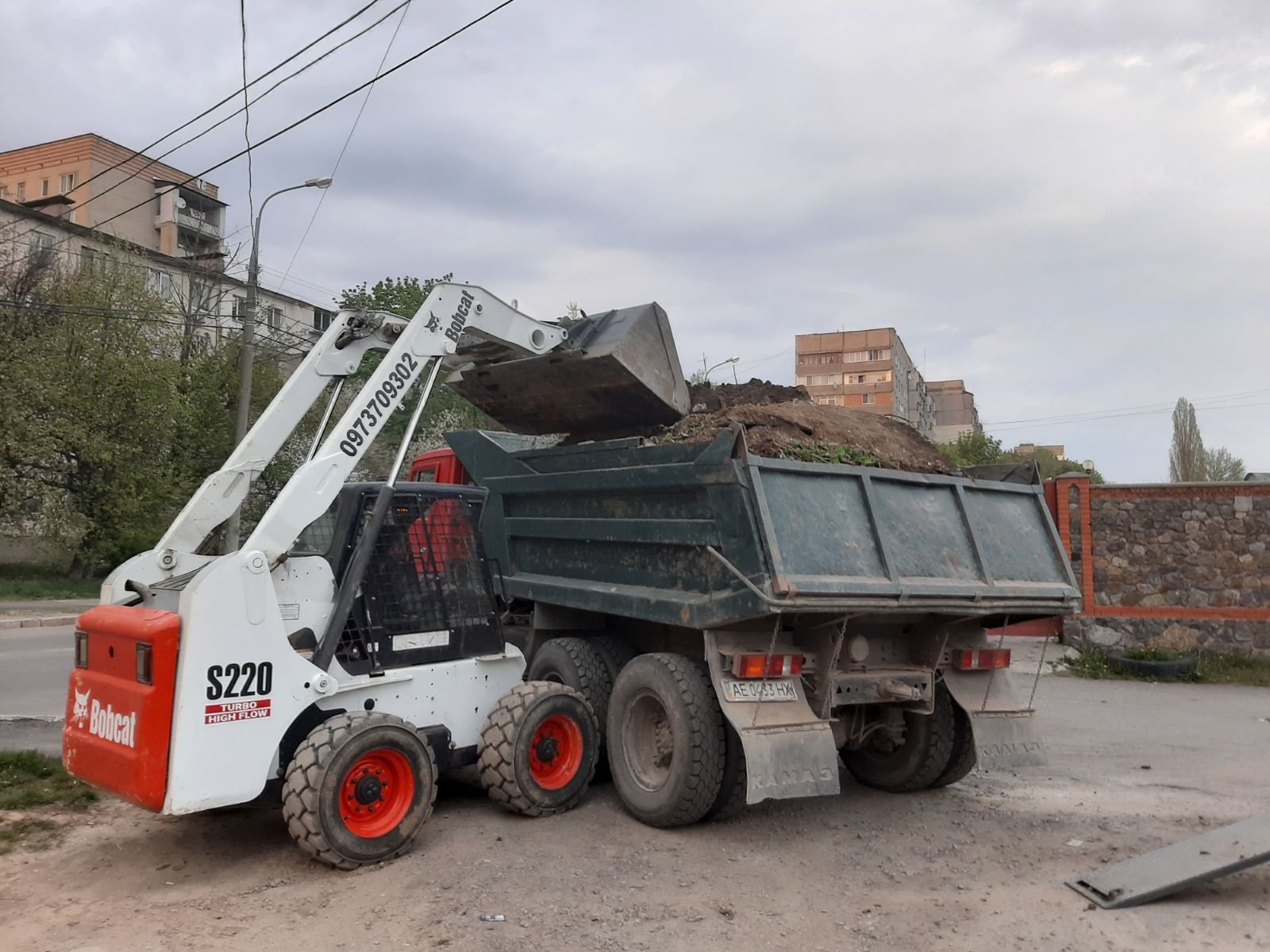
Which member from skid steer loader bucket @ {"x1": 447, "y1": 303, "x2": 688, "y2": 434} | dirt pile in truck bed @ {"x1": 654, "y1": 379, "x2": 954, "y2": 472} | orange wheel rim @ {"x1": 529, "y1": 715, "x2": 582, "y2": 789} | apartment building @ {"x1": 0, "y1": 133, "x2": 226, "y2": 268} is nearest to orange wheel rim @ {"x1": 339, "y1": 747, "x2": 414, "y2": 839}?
orange wheel rim @ {"x1": 529, "y1": 715, "x2": 582, "y2": 789}

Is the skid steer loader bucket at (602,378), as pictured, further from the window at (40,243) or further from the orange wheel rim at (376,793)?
the window at (40,243)

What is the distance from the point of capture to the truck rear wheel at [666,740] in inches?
208

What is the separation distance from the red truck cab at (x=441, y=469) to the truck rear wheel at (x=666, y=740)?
103 inches

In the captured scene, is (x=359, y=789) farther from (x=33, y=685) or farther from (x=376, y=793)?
(x=33, y=685)

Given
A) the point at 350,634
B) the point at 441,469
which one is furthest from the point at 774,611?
the point at 441,469

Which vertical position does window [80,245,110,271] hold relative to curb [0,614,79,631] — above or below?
above

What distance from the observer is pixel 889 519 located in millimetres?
5516

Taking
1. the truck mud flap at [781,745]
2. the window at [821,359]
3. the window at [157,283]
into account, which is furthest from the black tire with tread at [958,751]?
the window at [821,359]

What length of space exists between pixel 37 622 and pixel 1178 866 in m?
18.3

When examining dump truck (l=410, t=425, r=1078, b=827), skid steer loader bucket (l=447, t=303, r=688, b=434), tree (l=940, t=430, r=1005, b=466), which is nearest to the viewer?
dump truck (l=410, t=425, r=1078, b=827)

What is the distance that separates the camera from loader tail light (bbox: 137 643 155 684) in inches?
178

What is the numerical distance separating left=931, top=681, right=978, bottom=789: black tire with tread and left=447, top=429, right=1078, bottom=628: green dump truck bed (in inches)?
31.0

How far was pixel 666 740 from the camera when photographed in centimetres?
571

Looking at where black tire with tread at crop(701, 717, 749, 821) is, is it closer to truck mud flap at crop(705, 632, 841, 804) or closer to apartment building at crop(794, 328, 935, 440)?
truck mud flap at crop(705, 632, 841, 804)
